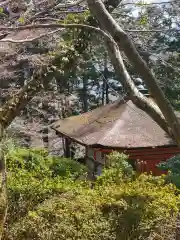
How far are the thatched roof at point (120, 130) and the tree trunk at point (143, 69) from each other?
288 inches

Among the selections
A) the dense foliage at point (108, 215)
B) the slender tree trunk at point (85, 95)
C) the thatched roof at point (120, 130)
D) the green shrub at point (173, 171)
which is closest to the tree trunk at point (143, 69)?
the dense foliage at point (108, 215)

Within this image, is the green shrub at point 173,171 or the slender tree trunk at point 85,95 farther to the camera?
the slender tree trunk at point 85,95

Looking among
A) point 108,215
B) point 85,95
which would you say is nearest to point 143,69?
point 108,215

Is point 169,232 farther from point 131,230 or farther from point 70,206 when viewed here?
point 70,206

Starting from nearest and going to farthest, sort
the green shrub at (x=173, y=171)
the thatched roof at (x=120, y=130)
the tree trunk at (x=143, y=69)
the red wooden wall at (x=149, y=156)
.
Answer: the tree trunk at (x=143, y=69) < the green shrub at (x=173, y=171) < the thatched roof at (x=120, y=130) < the red wooden wall at (x=149, y=156)

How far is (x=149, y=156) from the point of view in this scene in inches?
418

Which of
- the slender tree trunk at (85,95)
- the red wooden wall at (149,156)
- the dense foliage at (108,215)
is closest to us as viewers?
the dense foliage at (108,215)

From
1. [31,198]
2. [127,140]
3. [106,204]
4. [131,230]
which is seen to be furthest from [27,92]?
[127,140]

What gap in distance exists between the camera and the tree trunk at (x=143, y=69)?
2.29 m

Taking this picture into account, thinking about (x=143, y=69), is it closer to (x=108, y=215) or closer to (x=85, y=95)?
(x=108, y=215)

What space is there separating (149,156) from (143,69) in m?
8.50

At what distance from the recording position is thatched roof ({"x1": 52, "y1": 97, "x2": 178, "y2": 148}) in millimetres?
10062

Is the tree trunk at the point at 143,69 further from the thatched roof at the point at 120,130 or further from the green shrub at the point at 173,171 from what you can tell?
the thatched roof at the point at 120,130

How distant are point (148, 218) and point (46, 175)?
89.1 inches
